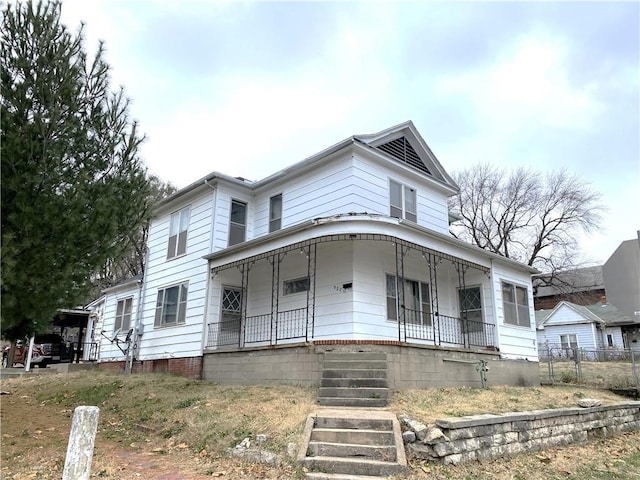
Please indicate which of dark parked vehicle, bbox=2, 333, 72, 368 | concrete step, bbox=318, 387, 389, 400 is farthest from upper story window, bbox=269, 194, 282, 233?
dark parked vehicle, bbox=2, 333, 72, 368

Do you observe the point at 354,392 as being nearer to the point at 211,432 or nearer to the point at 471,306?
the point at 211,432

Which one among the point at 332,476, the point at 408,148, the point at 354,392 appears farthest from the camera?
the point at 408,148

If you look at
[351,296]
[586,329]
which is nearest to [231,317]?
[351,296]

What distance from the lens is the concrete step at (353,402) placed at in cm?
836

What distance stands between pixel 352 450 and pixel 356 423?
65 centimetres

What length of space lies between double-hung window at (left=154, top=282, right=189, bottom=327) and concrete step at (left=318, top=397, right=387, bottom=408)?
23.3 ft

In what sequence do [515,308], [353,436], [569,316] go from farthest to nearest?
[569,316]
[515,308]
[353,436]

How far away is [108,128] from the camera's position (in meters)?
7.81

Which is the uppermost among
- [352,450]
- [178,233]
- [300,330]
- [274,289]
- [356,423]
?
[178,233]

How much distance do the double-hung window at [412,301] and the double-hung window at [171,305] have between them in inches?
251

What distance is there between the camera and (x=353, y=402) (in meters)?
8.52

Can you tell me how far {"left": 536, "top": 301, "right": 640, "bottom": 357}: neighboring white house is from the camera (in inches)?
1303

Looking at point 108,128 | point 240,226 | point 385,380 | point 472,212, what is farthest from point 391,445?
point 472,212

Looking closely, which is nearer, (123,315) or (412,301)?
(412,301)
